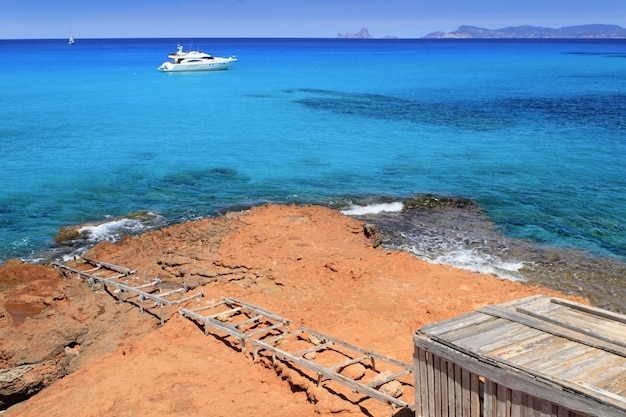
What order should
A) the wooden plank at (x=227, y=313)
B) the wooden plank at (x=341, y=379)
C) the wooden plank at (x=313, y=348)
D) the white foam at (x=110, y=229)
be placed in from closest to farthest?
the wooden plank at (x=341, y=379) < the wooden plank at (x=313, y=348) < the wooden plank at (x=227, y=313) < the white foam at (x=110, y=229)

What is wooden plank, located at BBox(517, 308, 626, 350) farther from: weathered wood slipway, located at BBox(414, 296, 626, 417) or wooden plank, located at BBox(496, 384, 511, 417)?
wooden plank, located at BBox(496, 384, 511, 417)

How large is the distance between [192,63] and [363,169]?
6905 cm

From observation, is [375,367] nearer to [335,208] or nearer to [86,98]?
[335,208]

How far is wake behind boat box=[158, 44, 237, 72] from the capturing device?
297 ft

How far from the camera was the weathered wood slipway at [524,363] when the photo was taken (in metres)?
5.99

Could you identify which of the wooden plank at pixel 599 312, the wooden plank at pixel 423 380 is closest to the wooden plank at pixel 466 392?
the wooden plank at pixel 423 380

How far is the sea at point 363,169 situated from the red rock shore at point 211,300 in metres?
2.73

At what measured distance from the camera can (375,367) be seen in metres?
11.0

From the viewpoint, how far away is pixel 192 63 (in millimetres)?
91750

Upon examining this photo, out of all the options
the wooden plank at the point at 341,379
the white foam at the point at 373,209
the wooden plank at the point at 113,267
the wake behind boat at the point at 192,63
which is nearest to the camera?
the wooden plank at the point at 341,379

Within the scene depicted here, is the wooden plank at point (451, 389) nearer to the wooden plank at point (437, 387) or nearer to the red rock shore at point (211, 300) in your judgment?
the wooden plank at point (437, 387)

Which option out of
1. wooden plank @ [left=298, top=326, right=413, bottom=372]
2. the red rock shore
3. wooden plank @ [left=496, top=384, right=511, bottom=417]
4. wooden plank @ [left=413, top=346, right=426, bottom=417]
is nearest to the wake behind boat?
the red rock shore

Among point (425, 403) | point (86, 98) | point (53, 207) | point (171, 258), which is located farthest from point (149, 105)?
point (425, 403)

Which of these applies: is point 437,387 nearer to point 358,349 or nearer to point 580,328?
point 580,328
